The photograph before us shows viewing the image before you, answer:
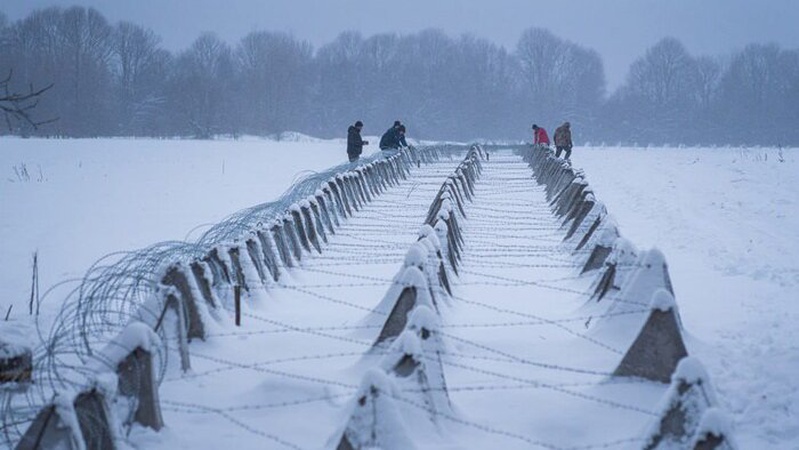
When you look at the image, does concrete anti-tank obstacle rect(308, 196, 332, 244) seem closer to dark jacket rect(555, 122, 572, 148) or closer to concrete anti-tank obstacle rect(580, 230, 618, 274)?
concrete anti-tank obstacle rect(580, 230, 618, 274)

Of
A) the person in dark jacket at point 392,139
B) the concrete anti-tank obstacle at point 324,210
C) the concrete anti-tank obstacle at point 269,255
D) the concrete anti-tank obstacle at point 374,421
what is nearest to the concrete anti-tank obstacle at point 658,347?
the concrete anti-tank obstacle at point 374,421

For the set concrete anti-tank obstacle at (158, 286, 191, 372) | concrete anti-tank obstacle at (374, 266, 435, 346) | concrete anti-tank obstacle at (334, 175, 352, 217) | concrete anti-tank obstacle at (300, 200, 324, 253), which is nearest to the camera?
concrete anti-tank obstacle at (158, 286, 191, 372)

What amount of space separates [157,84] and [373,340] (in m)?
113

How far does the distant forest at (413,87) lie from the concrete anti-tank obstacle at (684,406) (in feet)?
338

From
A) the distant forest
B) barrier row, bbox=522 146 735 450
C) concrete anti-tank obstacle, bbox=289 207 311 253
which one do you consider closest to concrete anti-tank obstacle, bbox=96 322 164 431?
barrier row, bbox=522 146 735 450

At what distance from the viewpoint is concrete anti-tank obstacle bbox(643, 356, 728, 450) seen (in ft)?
14.7

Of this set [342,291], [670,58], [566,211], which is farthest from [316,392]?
[670,58]

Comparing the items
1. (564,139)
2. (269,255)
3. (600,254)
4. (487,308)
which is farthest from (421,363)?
(564,139)

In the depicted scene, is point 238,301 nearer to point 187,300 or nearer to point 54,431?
point 187,300

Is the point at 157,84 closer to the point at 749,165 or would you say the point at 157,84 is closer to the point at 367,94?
the point at 367,94

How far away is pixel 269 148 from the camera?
2499 inches

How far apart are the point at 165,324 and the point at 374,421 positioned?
2394 mm

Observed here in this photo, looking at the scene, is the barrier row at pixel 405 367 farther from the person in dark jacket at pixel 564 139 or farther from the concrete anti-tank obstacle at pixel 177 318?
the person in dark jacket at pixel 564 139

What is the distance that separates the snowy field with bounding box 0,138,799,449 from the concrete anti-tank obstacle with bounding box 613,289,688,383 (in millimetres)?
158
